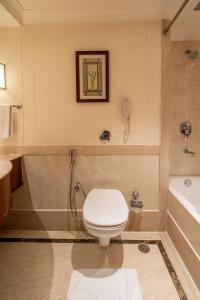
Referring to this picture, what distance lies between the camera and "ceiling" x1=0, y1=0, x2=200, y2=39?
74.0 inches

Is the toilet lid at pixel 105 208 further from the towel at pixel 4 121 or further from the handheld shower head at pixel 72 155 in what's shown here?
the towel at pixel 4 121

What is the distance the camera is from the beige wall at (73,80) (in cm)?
206

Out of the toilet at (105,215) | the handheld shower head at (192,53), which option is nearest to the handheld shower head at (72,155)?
the toilet at (105,215)

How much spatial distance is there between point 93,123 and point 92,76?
1.53 ft

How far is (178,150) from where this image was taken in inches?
95.6

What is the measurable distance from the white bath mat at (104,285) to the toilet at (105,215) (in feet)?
0.73

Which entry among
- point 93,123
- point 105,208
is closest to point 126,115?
point 93,123

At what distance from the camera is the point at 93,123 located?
2.14 m

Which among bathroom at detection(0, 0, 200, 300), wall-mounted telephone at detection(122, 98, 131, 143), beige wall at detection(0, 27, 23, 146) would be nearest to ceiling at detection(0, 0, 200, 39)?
bathroom at detection(0, 0, 200, 300)

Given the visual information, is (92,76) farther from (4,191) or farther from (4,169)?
(4,191)

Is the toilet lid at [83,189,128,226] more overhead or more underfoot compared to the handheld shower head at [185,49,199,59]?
more underfoot

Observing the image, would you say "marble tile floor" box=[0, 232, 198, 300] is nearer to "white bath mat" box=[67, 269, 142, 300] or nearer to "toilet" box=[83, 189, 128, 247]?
"white bath mat" box=[67, 269, 142, 300]

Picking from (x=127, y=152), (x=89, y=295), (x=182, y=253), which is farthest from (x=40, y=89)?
(x=182, y=253)

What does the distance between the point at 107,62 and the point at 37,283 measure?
1993 millimetres
